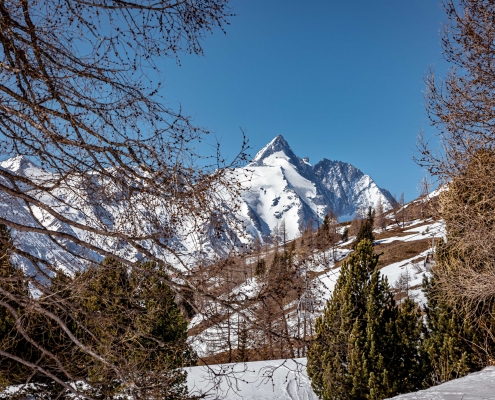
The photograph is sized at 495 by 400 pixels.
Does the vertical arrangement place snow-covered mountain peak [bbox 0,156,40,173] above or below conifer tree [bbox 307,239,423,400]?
above

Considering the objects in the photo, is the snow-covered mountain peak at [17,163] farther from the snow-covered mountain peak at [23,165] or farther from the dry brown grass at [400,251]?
the dry brown grass at [400,251]

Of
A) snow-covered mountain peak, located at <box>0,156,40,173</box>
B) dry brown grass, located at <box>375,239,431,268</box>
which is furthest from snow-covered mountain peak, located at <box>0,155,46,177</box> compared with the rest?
dry brown grass, located at <box>375,239,431,268</box>

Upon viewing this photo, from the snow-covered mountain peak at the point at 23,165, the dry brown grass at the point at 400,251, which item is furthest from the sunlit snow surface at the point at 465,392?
the dry brown grass at the point at 400,251

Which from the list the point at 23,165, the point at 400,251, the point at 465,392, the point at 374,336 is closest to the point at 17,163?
the point at 23,165

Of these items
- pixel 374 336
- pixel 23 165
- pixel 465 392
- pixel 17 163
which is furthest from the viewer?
pixel 374 336

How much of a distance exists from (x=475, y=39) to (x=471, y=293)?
5211 millimetres

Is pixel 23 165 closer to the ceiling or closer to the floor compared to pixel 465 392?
closer to the ceiling

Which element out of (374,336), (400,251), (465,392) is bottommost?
(465,392)

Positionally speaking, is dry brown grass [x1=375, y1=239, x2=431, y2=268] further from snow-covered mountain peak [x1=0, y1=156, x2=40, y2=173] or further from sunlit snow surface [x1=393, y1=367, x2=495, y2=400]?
snow-covered mountain peak [x1=0, y1=156, x2=40, y2=173]

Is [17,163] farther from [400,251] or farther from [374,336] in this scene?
[400,251]

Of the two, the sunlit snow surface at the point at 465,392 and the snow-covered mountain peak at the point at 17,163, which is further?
the sunlit snow surface at the point at 465,392

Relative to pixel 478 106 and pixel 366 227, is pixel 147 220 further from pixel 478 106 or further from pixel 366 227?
pixel 366 227

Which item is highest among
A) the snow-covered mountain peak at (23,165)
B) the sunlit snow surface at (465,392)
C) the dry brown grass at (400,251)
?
the dry brown grass at (400,251)

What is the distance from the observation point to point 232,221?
78.7 inches
